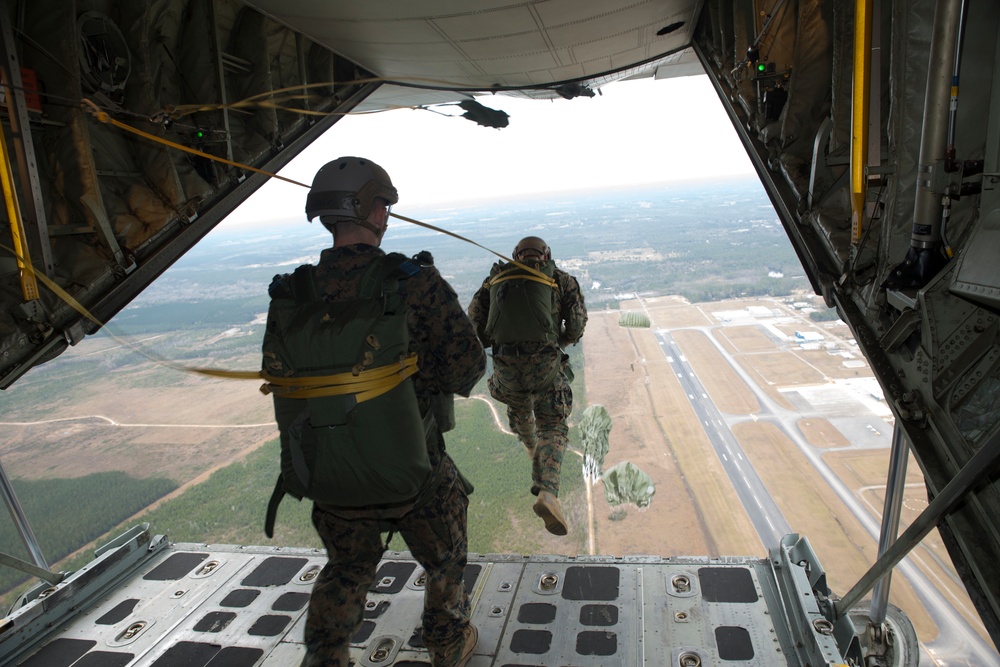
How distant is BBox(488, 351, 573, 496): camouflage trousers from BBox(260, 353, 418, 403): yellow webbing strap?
184 centimetres

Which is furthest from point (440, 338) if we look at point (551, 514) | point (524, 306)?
point (551, 514)

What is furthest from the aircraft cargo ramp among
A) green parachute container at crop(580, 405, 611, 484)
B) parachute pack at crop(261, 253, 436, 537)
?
green parachute container at crop(580, 405, 611, 484)

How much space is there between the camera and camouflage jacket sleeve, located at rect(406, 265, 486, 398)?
2.00 m

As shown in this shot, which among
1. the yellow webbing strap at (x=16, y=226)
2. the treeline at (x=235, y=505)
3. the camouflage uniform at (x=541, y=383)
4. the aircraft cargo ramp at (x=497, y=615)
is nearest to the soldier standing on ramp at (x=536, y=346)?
the camouflage uniform at (x=541, y=383)

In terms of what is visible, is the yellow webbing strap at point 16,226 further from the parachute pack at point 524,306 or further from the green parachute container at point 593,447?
the green parachute container at point 593,447

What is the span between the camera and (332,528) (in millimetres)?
2041

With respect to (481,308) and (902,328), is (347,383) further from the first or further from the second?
(481,308)

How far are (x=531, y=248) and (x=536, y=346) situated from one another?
0.65 metres

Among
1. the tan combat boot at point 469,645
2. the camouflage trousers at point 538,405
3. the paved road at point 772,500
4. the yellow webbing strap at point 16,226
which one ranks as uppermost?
the yellow webbing strap at point 16,226

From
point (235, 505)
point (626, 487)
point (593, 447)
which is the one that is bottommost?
point (626, 487)

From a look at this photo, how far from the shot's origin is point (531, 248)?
3609 mm

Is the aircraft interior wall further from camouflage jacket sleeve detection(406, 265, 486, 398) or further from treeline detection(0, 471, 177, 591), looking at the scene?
treeline detection(0, 471, 177, 591)

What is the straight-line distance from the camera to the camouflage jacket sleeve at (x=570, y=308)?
12.5 ft

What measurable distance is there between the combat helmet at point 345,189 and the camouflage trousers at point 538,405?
180 centimetres
